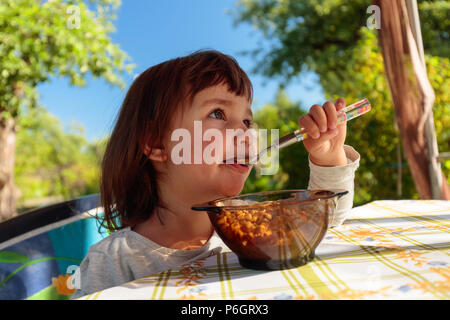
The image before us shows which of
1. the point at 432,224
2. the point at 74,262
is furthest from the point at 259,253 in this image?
the point at 74,262

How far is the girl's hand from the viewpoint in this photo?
27.7 inches

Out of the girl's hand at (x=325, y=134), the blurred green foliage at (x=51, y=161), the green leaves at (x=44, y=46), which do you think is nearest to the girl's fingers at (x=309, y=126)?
the girl's hand at (x=325, y=134)

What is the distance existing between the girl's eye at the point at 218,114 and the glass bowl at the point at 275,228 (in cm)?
40

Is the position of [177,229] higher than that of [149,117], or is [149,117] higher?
[149,117]

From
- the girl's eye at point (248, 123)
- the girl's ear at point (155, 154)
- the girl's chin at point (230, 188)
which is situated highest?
the girl's eye at point (248, 123)

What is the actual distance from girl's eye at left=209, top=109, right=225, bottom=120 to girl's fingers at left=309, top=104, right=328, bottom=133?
0.82 feet

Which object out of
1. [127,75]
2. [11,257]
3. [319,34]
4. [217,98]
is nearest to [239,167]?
[217,98]

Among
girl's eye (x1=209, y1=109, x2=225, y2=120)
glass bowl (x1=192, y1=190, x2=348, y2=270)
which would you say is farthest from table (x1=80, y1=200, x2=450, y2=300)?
girl's eye (x1=209, y1=109, x2=225, y2=120)

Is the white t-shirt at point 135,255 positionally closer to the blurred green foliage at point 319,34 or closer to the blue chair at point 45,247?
the blue chair at point 45,247

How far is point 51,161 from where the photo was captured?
13867 mm

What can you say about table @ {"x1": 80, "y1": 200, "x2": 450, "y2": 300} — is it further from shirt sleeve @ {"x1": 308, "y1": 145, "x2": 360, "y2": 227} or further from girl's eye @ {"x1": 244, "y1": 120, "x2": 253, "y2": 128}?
girl's eye @ {"x1": 244, "y1": 120, "x2": 253, "y2": 128}

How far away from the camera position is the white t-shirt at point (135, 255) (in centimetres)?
76

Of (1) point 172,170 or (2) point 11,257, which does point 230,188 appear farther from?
(2) point 11,257

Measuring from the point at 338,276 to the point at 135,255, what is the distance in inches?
19.1
